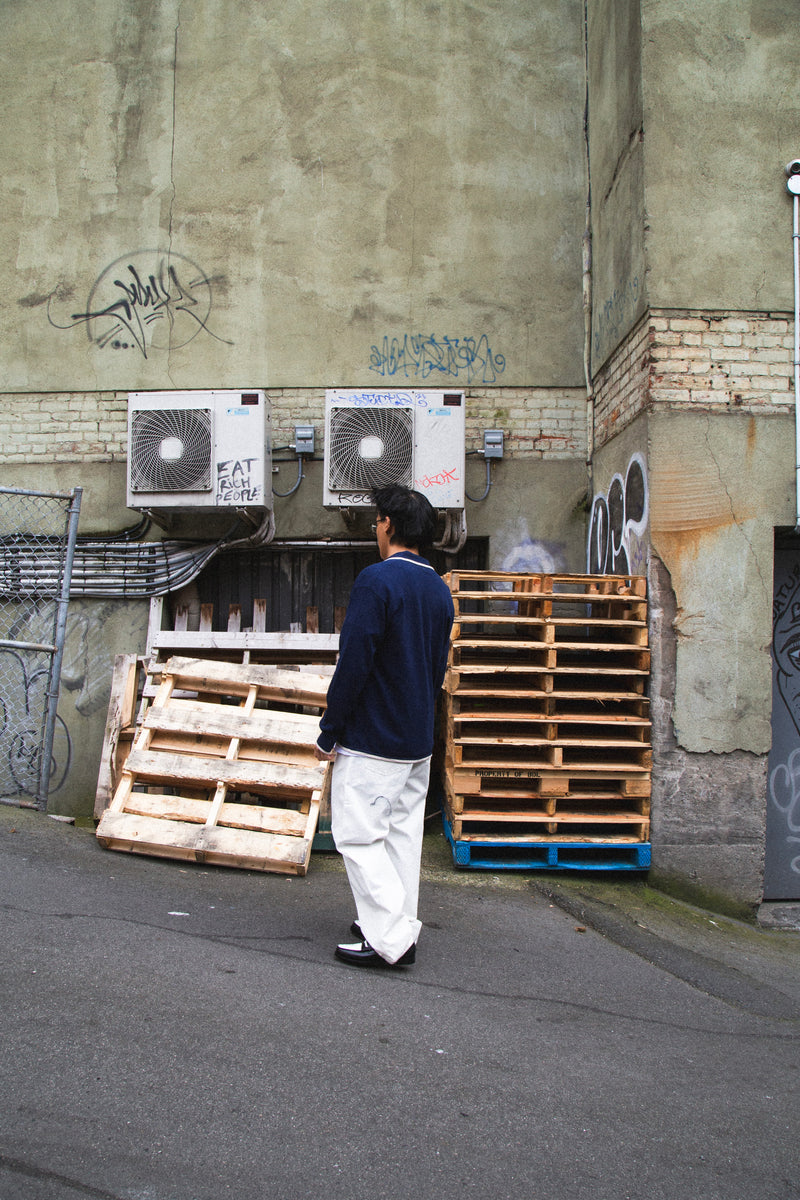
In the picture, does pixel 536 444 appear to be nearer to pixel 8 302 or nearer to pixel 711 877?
pixel 711 877

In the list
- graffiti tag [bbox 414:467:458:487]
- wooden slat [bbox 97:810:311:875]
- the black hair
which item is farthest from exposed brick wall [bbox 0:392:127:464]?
the black hair

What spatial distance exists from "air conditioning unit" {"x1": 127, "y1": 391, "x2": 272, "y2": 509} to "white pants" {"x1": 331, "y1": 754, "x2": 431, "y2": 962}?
126 inches

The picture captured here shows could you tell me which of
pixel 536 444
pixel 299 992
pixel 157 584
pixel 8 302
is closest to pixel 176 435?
pixel 157 584

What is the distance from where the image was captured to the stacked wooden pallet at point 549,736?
4.71 meters

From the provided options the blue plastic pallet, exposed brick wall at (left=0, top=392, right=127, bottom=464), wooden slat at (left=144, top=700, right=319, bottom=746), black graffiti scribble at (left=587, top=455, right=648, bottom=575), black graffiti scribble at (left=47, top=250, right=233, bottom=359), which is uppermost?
black graffiti scribble at (left=47, top=250, right=233, bottom=359)

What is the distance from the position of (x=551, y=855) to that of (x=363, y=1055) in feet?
7.79

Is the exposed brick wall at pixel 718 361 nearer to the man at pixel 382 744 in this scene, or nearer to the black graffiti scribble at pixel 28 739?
the man at pixel 382 744

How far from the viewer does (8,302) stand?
22.1 feet

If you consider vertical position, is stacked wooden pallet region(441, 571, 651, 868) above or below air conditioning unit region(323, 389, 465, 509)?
below

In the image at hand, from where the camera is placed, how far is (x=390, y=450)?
582 centimetres

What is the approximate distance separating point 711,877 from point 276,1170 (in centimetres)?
354

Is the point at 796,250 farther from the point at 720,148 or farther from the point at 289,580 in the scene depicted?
the point at 289,580

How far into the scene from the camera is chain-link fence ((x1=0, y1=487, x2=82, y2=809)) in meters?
6.43

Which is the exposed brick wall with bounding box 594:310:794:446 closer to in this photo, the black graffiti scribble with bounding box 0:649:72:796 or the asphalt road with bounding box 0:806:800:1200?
the asphalt road with bounding box 0:806:800:1200
